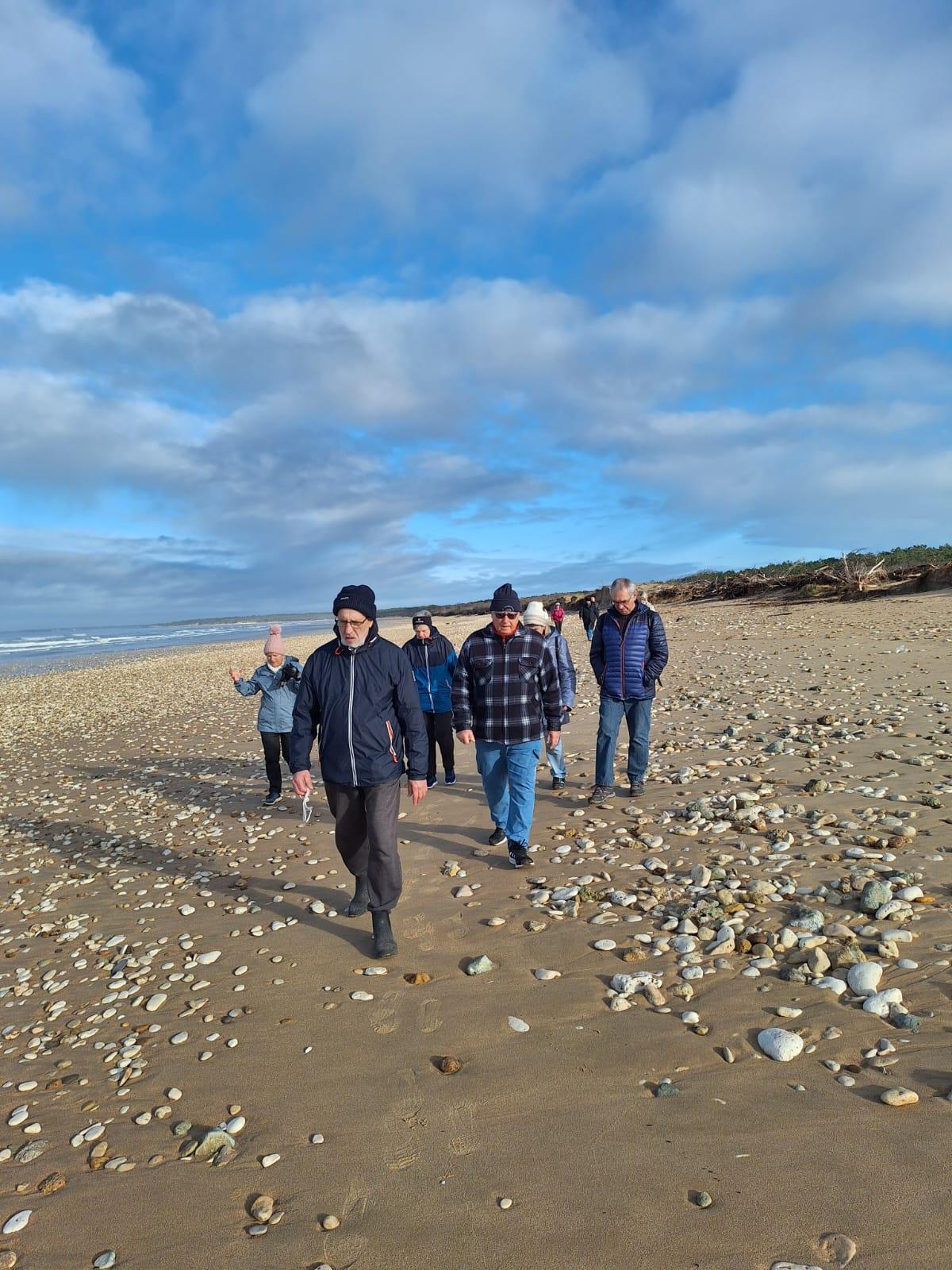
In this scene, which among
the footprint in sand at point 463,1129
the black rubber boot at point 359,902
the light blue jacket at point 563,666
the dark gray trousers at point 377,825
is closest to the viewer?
the footprint in sand at point 463,1129

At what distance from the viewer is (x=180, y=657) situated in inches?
1981

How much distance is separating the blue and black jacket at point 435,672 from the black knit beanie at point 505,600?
3.04 metres

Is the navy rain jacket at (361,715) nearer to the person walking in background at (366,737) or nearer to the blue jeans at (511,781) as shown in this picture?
the person walking in background at (366,737)

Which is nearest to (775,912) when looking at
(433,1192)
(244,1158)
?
(433,1192)

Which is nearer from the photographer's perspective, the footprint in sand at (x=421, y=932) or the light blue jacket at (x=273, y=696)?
the footprint in sand at (x=421, y=932)

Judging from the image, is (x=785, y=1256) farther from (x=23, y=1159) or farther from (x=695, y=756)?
(x=695, y=756)

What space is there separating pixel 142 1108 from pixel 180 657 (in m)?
50.4

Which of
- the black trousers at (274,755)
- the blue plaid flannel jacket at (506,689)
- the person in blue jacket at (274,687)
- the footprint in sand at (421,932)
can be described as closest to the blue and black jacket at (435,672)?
the person in blue jacket at (274,687)

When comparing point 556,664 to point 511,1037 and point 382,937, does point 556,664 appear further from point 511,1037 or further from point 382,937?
point 511,1037

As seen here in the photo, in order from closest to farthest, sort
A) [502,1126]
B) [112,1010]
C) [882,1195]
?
[882,1195] < [502,1126] < [112,1010]

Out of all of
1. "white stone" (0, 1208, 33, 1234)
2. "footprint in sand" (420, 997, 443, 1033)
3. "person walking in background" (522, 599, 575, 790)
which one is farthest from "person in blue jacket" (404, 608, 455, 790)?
"white stone" (0, 1208, 33, 1234)

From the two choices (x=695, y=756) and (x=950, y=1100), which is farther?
(x=695, y=756)

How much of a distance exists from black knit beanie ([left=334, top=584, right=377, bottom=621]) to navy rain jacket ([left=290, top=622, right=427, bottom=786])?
0.99ft

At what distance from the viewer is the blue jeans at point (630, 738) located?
351 inches
